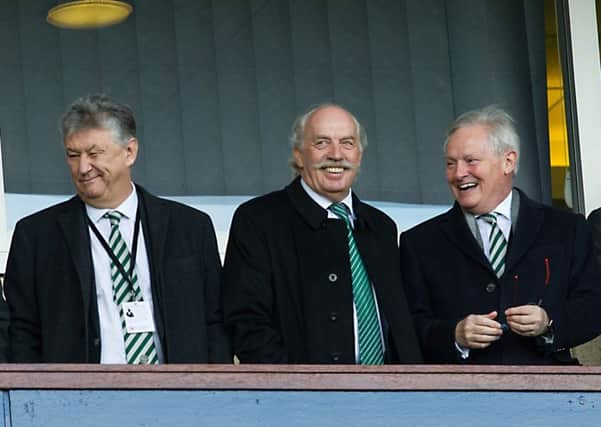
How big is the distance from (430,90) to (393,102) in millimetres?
175

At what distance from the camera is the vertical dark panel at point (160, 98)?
26.6 feet

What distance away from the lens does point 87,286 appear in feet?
20.7

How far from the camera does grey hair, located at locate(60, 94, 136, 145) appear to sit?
642 centimetres

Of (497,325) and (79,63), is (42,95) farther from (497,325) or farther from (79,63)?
(497,325)

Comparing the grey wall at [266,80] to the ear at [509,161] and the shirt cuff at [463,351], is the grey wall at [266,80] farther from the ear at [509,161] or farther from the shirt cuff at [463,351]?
the shirt cuff at [463,351]

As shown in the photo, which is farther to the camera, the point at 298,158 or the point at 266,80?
the point at 266,80

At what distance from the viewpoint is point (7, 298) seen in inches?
253

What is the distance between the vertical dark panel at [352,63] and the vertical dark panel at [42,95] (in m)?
1.19

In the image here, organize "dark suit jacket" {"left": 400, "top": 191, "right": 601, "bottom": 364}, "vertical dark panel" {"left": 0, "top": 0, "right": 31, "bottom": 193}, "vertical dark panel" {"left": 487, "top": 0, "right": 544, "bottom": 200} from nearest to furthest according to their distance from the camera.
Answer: "dark suit jacket" {"left": 400, "top": 191, "right": 601, "bottom": 364} → "vertical dark panel" {"left": 0, "top": 0, "right": 31, "bottom": 193} → "vertical dark panel" {"left": 487, "top": 0, "right": 544, "bottom": 200}

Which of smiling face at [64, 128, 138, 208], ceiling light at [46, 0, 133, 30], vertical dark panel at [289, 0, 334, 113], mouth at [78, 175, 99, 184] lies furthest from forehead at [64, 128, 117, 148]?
vertical dark panel at [289, 0, 334, 113]

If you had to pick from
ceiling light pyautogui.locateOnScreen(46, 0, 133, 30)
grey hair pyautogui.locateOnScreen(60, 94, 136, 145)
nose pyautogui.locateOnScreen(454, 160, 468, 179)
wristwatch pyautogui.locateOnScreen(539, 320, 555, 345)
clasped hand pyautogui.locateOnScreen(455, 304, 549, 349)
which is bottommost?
wristwatch pyautogui.locateOnScreen(539, 320, 555, 345)

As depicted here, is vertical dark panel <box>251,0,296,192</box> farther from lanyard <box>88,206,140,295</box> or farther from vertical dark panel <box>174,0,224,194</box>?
lanyard <box>88,206,140,295</box>

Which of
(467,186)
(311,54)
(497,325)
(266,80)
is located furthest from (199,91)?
(497,325)

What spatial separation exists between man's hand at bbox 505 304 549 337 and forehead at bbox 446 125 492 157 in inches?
24.5
